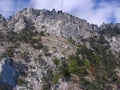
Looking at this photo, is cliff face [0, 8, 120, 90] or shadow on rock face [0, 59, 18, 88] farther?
cliff face [0, 8, 120, 90]

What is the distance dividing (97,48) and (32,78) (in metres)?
34.2

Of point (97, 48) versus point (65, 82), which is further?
point (97, 48)

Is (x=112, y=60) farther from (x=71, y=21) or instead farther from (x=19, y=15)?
(x=19, y=15)

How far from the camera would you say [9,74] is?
9181 centimetres

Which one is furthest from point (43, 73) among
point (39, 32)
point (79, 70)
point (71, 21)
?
point (71, 21)

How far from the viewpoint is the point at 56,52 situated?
110m

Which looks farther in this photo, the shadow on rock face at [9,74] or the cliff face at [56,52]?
the cliff face at [56,52]

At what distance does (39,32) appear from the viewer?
13112 cm

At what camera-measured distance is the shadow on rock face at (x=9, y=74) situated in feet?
290

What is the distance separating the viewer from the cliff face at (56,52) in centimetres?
9281

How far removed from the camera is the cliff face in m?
92.8

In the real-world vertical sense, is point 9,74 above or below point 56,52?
below

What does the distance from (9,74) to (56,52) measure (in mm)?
23035

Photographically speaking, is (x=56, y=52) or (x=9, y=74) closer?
Result: (x=9, y=74)
